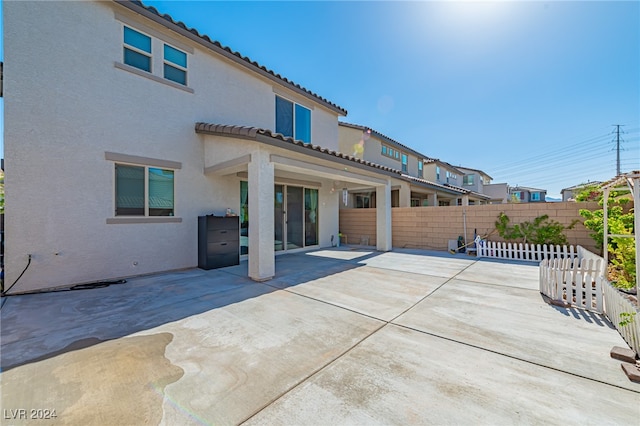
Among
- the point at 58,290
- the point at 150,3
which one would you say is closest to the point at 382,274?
the point at 58,290

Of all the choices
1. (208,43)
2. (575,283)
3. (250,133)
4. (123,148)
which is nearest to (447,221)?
(575,283)

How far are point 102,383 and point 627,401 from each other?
4.77 m

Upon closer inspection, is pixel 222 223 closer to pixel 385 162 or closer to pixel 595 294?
pixel 595 294

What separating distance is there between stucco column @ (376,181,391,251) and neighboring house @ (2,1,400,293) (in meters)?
2.93

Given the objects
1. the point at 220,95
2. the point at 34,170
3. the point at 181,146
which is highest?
the point at 220,95

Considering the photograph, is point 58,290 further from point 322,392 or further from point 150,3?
point 150,3

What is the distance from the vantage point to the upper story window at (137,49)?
21.5ft

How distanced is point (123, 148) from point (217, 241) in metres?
3.38

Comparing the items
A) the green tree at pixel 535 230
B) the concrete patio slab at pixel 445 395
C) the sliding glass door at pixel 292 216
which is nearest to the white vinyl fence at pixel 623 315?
the concrete patio slab at pixel 445 395

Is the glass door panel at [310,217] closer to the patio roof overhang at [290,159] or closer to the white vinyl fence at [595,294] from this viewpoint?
the patio roof overhang at [290,159]

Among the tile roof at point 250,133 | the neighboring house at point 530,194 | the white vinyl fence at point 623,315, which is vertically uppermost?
the neighboring house at point 530,194

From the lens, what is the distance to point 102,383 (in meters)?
2.43

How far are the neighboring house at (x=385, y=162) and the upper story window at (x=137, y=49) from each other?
33.4ft

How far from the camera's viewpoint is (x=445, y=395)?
226cm
